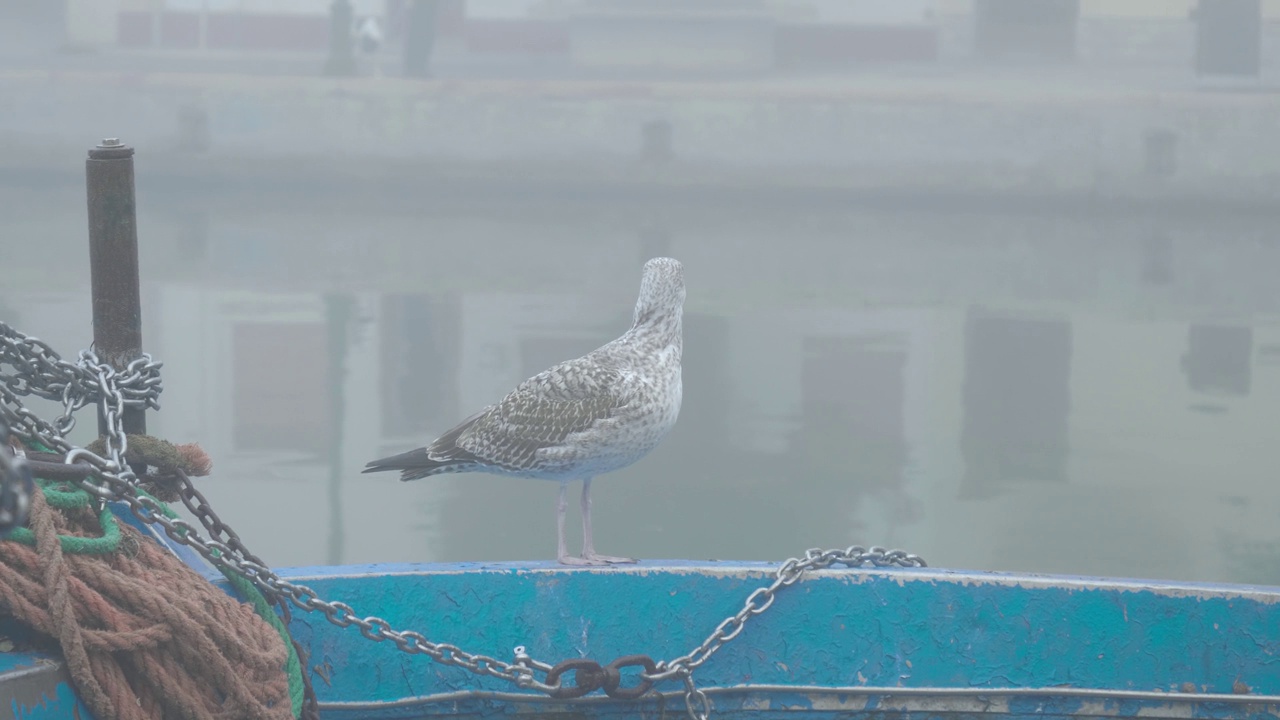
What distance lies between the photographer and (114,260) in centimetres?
353

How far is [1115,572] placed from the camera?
639 centimetres

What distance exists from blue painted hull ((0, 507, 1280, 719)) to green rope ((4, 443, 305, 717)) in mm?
443

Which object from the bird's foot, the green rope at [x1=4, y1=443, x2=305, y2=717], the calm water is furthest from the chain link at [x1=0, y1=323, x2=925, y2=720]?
the calm water

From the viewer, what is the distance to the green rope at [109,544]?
99.4 inches

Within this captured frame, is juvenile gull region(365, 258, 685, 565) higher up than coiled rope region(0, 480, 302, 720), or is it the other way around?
juvenile gull region(365, 258, 685, 565)

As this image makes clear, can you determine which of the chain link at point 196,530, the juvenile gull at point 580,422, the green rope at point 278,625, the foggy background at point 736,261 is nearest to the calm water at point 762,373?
the foggy background at point 736,261

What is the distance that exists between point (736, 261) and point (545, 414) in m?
11.2

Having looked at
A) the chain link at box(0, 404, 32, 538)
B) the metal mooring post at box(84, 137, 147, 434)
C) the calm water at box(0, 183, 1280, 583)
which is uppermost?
the metal mooring post at box(84, 137, 147, 434)

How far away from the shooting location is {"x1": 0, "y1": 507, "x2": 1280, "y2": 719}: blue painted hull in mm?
3551

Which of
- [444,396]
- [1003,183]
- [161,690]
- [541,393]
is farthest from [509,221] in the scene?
[161,690]

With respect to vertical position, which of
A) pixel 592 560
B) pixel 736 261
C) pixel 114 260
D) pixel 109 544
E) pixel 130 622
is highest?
pixel 114 260

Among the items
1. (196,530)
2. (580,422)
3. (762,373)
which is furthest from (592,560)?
(762,373)

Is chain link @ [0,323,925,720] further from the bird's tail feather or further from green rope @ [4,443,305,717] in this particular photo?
the bird's tail feather

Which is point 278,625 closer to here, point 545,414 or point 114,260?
point 545,414
